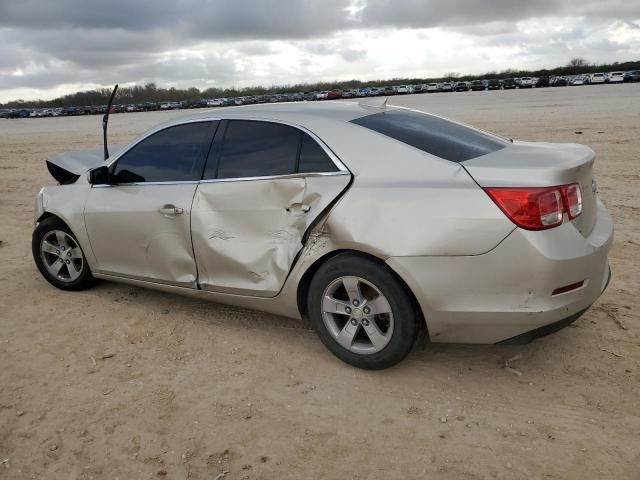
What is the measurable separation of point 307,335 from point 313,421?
1064 mm

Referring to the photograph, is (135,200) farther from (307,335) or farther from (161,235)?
(307,335)

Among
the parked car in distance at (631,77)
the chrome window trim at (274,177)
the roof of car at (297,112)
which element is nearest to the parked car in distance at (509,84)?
the parked car in distance at (631,77)

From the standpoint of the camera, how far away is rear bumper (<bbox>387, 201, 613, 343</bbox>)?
2.90m

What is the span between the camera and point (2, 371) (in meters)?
3.78

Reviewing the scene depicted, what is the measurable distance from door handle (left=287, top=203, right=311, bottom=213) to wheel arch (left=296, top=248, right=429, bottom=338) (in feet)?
1.01

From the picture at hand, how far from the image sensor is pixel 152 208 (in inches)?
165

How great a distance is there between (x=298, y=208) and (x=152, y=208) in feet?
4.13

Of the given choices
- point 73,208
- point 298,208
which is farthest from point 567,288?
point 73,208

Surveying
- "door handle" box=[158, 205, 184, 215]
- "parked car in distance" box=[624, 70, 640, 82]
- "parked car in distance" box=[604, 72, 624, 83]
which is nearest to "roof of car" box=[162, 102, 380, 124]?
"door handle" box=[158, 205, 184, 215]

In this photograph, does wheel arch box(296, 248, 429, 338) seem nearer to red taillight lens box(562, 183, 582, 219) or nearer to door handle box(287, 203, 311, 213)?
door handle box(287, 203, 311, 213)

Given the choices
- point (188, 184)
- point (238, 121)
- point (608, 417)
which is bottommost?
point (608, 417)

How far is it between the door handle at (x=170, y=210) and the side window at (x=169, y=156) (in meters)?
0.22

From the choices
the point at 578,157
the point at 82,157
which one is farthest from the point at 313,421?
the point at 82,157

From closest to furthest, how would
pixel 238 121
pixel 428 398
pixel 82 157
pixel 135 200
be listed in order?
pixel 428 398 < pixel 238 121 < pixel 135 200 < pixel 82 157
